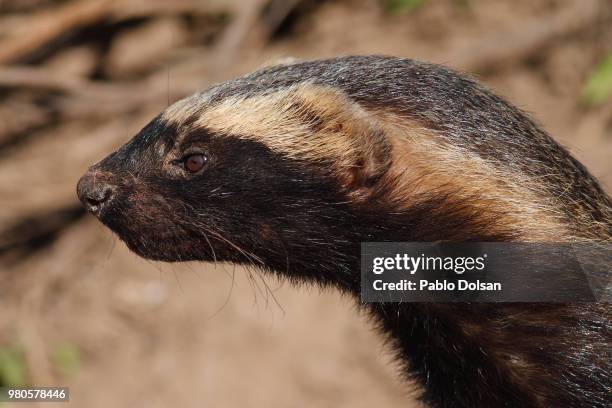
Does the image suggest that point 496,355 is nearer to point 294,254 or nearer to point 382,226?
point 382,226

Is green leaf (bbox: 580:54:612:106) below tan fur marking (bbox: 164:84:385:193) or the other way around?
the other way around

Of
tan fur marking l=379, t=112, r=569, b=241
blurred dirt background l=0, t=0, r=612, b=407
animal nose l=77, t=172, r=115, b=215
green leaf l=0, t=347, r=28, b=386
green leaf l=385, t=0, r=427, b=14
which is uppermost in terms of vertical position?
green leaf l=385, t=0, r=427, b=14

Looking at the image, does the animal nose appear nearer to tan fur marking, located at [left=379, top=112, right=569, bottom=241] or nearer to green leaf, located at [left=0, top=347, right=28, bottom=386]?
tan fur marking, located at [left=379, top=112, right=569, bottom=241]

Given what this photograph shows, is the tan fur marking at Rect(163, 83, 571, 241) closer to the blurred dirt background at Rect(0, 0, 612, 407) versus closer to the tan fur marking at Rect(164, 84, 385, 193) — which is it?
the tan fur marking at Rect(164, 84, 385, 193)

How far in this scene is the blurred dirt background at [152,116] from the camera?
25.3 ft

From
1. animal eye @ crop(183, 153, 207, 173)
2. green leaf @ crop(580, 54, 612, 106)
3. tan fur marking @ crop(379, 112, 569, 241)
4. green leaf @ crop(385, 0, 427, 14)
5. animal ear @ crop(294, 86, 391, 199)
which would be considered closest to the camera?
tan fur marking @ crop(379, 112, 569, 241)

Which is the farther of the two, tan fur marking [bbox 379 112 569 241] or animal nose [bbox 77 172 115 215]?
animal nose [bbox 77 172 115 215]

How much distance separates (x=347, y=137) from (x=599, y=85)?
5311mm

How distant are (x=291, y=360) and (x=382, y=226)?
4491mm

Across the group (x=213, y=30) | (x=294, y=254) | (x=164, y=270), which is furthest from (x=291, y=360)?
(x=294, y=254)

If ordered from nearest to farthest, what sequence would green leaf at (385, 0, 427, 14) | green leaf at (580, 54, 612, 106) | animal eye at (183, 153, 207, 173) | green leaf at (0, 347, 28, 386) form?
animal eye at (183, 153, 207, 173)
green leaf at (0, 347, 28, 386)
green leaf at (580, 54, 612, 106)
green leaf at (385, 0, 427, 14)

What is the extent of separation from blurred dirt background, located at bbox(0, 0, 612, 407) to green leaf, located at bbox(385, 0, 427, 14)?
0.05ft

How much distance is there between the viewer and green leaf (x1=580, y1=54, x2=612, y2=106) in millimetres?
7918

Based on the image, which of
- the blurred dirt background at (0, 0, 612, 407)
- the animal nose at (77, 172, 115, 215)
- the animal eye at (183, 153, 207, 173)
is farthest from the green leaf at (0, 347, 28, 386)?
the animal eye at (183, 153, 207, 173)
